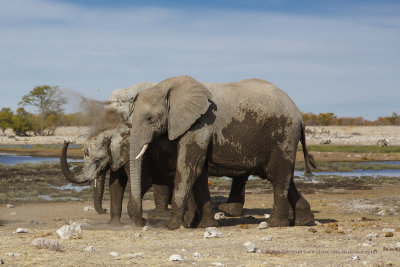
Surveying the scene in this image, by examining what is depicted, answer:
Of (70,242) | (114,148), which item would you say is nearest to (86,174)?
(114,148)

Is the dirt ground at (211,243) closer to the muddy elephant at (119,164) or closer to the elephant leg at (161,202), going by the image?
the elephant leg at (161,202)

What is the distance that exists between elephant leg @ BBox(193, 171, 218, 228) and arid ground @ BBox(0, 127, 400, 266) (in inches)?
13.8

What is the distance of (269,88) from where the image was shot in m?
12.8

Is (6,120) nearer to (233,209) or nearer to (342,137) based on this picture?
(342,137)

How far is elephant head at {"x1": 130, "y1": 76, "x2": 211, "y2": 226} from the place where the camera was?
1193 centimetres

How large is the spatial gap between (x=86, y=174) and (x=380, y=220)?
6318mm

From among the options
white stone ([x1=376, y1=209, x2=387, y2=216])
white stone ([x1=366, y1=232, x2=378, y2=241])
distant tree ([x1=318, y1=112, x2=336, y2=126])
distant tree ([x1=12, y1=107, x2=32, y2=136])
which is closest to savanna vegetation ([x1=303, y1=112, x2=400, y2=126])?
distant tree ([x1=318, y1=112, x2=336, y2=126])

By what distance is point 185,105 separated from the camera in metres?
12.0

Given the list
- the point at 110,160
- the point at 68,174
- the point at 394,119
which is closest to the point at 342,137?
the point at 394,119

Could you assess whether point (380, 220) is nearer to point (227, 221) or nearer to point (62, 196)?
point (227, 221)

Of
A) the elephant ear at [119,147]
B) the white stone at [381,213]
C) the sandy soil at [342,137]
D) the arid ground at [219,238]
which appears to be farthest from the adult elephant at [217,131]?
the sandy soil at [342,137]

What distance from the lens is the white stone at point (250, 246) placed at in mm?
9230

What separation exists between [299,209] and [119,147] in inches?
147

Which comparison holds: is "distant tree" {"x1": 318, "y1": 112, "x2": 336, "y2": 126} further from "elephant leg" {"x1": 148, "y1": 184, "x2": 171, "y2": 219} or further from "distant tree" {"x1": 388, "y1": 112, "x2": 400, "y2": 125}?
"elephant leg" {"x1": 148, "y1": 184, "x2": 171, "y2": 219}
